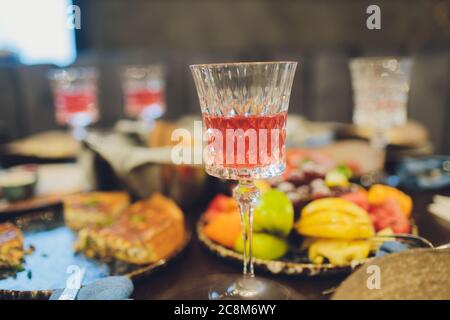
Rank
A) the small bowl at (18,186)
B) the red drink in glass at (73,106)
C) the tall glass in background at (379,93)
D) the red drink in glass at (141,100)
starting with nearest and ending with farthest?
the small bowl at (18,186), the tall glass in background at (379,93), the red drink in glass at (73,106), the red drink in glass at (141,100)

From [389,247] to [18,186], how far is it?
0.96m

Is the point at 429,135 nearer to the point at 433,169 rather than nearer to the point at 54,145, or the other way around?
the point at 433,169

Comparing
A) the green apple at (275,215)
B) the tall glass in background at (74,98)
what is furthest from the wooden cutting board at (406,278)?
the tall glass in background at (74,98)

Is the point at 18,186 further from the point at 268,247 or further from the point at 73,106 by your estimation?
the point at 73,106

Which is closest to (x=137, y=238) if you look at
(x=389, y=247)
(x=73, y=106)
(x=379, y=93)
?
(x=389, y=247)

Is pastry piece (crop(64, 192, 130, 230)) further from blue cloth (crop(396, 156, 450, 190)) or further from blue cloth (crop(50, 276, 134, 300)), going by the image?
blue cloth (crop(396, 156, 450, 190))

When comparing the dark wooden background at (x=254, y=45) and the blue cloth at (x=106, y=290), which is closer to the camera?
the blue cloth at (x=106, y=290)

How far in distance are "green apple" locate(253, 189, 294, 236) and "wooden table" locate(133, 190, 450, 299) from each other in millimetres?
87

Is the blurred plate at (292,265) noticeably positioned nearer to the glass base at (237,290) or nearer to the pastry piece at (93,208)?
the glass base at (237,290)

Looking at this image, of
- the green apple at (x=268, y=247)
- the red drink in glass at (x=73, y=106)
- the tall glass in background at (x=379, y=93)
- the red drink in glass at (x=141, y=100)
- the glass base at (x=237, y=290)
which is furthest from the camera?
the red drink in glass at (x=141, y=100)

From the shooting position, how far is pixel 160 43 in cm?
452

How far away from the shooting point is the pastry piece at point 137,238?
88 centimetres

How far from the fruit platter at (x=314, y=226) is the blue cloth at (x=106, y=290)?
24 centimetres

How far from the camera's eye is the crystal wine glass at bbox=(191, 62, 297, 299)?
76cm
